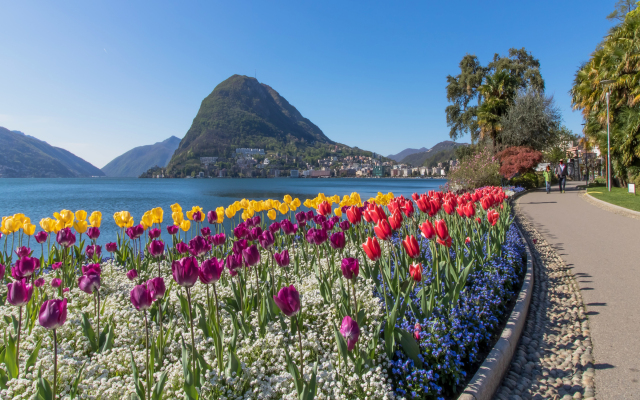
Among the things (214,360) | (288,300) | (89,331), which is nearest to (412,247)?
(288,300)

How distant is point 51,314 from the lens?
179cm

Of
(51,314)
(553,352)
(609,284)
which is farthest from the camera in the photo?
(609,284)

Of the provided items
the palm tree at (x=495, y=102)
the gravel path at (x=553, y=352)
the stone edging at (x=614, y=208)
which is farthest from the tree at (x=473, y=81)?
the gravel path at (x=553, y=352)

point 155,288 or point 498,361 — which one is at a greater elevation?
point 155,288

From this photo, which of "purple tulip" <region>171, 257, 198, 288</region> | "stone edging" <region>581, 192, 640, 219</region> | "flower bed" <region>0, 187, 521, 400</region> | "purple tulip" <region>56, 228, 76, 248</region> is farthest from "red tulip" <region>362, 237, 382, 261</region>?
"stone edging" <region>581, 192, 640, 219</region>

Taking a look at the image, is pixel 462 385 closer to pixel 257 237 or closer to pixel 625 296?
pixel 257 237

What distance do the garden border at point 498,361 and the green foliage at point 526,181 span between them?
76.6ft

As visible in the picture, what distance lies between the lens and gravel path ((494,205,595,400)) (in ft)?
8.79

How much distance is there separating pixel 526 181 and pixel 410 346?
26.9 metres

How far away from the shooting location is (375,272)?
3.65 metres

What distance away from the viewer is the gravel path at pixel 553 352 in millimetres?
2680

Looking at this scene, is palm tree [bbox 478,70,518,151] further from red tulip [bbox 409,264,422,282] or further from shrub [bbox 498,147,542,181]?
red tulip [bbox 409,264,422,282]

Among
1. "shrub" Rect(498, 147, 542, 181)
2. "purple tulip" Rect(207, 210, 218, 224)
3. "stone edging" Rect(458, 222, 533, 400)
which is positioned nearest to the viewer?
"stone edging" Rect(458, 222, 533, 400)

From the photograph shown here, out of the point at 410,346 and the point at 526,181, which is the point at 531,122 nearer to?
the point at 526,181
